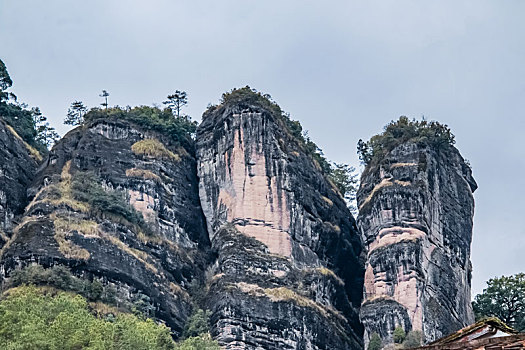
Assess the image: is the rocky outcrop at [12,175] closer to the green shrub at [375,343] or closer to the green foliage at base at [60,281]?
the green foliage at base at [60,281]

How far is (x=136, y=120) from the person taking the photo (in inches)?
3716

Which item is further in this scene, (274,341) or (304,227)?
(304,227)

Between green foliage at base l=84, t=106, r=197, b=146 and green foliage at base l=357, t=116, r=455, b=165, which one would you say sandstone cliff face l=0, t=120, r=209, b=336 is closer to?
green foliage at base l=84, t=106, r=197, b=146

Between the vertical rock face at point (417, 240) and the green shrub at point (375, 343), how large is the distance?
720mm

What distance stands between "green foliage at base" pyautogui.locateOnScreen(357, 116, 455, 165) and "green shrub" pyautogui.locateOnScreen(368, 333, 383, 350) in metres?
19.0

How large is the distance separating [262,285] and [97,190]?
15173mm

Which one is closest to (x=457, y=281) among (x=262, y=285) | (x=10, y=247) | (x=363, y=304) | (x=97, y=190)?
(x=363, y=304)

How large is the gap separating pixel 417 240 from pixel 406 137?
11438 mm

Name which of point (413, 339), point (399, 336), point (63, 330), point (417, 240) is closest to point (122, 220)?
point (399, 336)

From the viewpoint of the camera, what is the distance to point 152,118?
95000 millimetres

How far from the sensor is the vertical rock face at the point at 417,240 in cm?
8312

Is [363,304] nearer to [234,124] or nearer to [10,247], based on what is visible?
[234,124]

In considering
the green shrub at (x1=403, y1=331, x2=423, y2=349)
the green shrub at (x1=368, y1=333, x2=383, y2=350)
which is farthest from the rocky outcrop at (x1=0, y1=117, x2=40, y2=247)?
the green shrub at (x1=403, y1=331, x2=423, y2=349)

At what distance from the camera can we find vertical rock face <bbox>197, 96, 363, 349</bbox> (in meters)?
79.9
